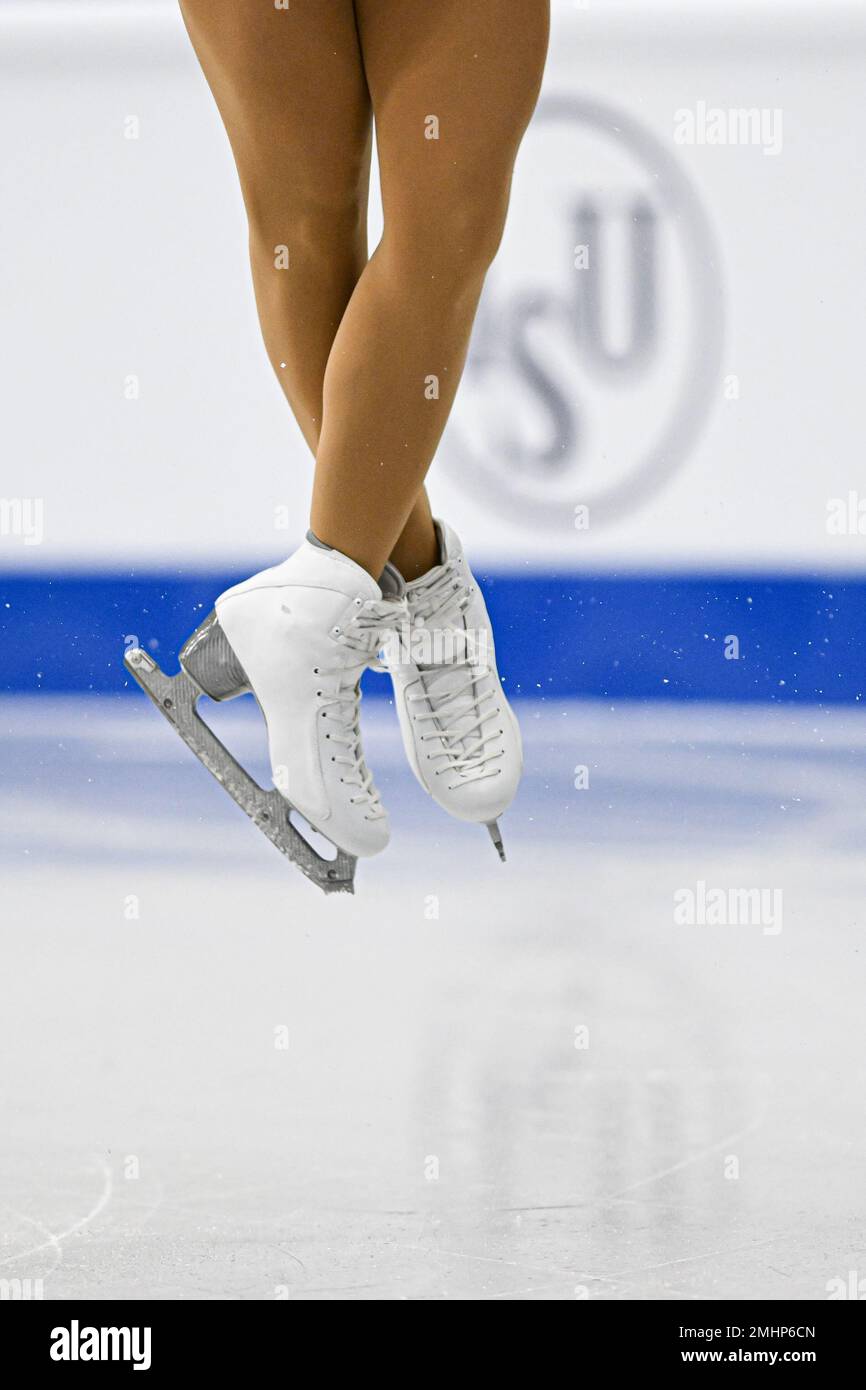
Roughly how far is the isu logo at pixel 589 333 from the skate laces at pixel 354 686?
1.66 meters

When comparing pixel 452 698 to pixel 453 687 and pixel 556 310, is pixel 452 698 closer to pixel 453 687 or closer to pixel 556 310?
pixel 453 687

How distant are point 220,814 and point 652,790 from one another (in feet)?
1.75

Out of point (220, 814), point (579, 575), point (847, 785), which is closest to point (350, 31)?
point (220, 814)

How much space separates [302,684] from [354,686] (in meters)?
0.04

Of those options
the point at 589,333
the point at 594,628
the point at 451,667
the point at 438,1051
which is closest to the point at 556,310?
the point at 589,333

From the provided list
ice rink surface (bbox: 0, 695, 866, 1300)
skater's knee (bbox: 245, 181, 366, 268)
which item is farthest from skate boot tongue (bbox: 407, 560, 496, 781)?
ice rink surface (bbox: 0, 695, 866, 1300)

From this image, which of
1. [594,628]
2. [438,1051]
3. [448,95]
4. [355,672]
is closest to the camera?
[448,95]

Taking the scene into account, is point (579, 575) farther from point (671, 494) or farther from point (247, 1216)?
point (247, 1216)

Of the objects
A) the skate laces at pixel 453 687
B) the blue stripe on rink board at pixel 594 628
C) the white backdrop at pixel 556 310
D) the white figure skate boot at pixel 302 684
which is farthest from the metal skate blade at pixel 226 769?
the white backdrop at pixel 556 310

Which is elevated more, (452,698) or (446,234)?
(446,234)

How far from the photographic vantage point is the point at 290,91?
88 centimetres

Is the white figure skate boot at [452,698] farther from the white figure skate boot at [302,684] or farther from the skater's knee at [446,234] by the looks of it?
the skater's knee at [446,234]

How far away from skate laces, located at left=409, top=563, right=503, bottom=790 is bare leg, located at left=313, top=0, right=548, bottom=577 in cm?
10

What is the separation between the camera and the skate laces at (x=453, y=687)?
3.28 feet
